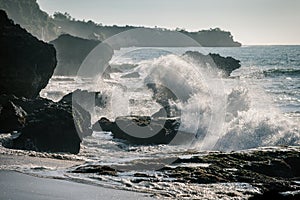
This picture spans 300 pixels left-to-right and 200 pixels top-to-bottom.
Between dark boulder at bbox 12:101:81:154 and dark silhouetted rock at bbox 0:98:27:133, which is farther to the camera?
dark silhouetted rock at bbox 0:98:27:133

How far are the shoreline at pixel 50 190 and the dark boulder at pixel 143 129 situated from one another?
7.23 metres

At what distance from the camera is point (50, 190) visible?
811 centimetres

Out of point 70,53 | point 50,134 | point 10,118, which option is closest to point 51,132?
point 50,134

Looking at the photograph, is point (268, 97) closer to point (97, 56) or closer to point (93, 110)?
point (93, 110)

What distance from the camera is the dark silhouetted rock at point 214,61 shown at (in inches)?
2056

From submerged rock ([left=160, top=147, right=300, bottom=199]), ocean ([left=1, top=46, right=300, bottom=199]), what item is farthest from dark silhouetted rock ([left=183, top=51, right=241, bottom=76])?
submerged rock ([left=160, top=147, right=300, bottom=199])

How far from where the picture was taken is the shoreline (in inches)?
303

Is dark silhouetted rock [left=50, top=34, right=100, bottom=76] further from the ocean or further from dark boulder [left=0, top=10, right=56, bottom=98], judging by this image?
dark boulder [left=0, top=10, right=56, bottom=98]

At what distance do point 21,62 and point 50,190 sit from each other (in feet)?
40.6

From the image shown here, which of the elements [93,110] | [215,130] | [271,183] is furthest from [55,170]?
[93,110]

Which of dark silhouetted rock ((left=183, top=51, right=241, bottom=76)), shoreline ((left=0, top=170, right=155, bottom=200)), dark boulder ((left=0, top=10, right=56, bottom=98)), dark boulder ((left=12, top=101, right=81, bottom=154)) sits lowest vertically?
shoreline ((left=0, top=170, right=155, bottom=200))

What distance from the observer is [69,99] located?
69.5ft

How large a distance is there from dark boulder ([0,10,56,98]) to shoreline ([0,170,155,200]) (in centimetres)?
1059

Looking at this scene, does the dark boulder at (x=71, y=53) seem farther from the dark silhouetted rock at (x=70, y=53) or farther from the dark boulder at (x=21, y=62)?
the dark boulder at (x=21, y=62)
